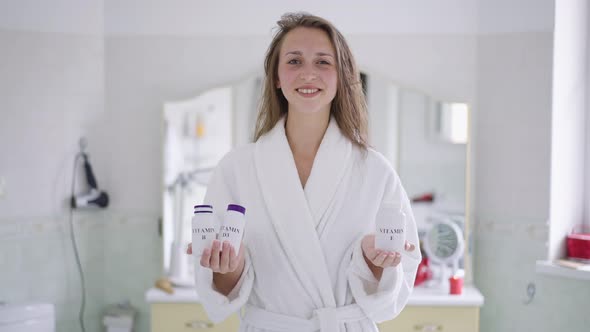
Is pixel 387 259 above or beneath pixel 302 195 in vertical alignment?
beneath

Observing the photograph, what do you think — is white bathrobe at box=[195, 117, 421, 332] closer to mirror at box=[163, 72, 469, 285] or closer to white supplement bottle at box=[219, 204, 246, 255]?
white supplement bottle at box=[219, 204, 246, 255]

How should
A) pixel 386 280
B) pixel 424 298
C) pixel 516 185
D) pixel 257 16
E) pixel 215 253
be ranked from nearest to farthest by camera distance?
pixel 215 253 → pixel 386 280 → pixel 424 298 → pixel 516 185 → pixel 257 16

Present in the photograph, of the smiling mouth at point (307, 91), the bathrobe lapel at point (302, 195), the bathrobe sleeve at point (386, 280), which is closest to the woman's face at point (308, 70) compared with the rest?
the smiling mouth at point (307, 91)

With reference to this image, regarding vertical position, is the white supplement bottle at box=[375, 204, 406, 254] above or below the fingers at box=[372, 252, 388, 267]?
above

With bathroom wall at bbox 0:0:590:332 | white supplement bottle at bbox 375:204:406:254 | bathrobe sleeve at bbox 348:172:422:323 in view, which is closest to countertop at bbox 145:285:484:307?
bathroom wall at bbox 0:0:590:332

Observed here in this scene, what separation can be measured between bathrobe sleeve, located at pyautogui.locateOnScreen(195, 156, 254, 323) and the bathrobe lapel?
10 cm

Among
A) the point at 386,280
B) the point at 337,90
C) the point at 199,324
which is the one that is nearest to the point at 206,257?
the point at 386,280

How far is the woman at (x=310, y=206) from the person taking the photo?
128cm

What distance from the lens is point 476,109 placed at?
254cm

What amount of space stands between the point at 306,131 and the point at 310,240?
0.29 m

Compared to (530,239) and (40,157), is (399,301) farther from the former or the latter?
(40,157)

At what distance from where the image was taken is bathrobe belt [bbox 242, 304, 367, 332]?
127 cm

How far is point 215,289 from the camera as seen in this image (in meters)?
1.29

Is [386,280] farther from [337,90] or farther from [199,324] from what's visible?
[199,324]
